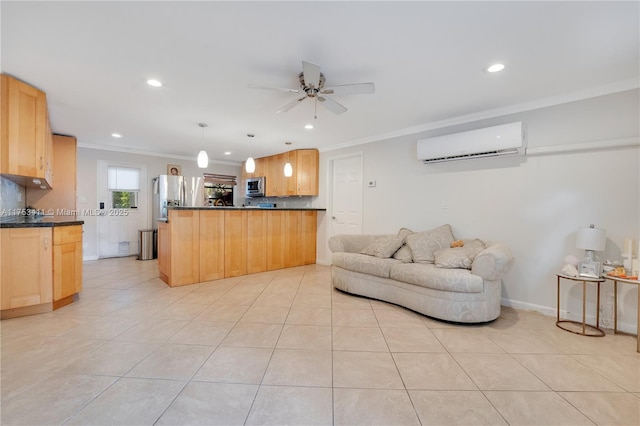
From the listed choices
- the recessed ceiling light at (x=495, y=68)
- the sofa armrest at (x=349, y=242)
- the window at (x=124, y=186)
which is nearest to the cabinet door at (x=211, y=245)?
the sofa armrest at (x=349, y=242)

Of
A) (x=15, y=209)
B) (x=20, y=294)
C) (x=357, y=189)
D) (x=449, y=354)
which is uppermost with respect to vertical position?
(x=357, y=189)

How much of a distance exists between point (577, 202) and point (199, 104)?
14.3ft

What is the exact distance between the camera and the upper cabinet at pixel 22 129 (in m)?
2.53

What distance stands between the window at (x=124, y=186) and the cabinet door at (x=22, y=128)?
3.07 meters

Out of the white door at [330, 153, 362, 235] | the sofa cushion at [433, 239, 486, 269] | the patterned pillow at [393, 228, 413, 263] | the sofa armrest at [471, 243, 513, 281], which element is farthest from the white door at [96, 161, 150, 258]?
the sofa armrest at [471, 243, 513, 281]

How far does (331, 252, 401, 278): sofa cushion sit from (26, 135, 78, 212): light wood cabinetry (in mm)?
4835

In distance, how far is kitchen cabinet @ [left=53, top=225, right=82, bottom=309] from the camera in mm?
2830

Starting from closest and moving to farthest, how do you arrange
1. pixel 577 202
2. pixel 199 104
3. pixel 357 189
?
pixel 577 202 → pixel 199 104 → pixel 357 189

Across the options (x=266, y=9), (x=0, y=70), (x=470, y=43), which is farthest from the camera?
(x=0, y=70)

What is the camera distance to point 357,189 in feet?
16.1

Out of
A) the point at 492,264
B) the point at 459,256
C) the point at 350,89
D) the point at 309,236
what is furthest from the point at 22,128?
the point at 492,264

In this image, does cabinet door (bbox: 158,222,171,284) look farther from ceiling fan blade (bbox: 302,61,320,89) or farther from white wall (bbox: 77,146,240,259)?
ceiling fan blade (bbox: 302,61,320,89)

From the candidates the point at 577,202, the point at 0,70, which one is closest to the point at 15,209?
the point at 0,70

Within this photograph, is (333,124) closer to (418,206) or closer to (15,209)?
(418,206)
